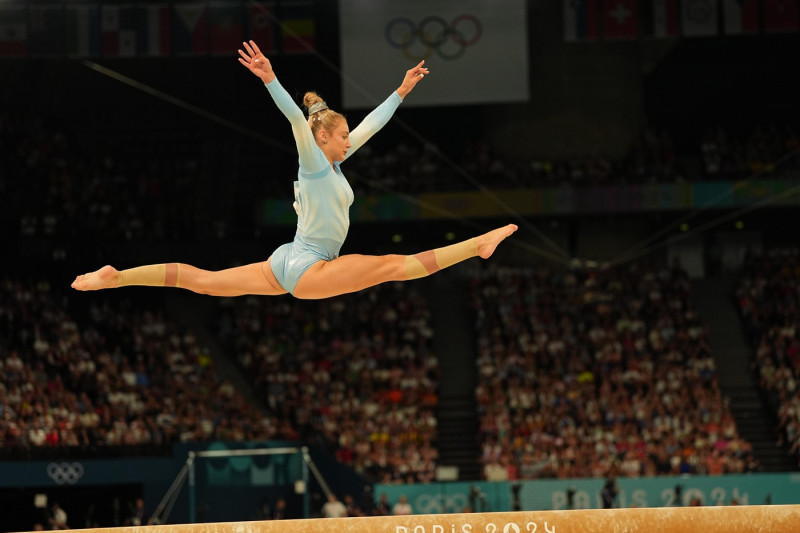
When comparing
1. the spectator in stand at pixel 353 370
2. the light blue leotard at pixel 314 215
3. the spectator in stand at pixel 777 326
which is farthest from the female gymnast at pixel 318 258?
Result: the spectator in stand at pixel 777 326

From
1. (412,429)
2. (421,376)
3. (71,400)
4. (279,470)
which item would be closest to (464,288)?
(421,376)

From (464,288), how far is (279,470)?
10.3 metres

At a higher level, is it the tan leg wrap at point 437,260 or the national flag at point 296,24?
the national flag at point 296,24

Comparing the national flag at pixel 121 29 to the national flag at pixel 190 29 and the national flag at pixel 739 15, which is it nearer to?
the national flag at pixel 190 29

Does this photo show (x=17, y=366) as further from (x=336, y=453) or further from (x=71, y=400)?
(x=336, y=453)

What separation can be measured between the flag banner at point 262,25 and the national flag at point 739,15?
10866mm

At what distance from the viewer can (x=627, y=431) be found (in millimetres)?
22500

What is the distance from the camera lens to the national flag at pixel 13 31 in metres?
25.0

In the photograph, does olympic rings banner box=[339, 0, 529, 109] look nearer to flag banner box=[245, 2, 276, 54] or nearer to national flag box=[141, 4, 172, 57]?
flag banner box=[245, 2, 276, 54]

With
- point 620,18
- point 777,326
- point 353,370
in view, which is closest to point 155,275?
point 353,370

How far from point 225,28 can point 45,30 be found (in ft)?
13.4

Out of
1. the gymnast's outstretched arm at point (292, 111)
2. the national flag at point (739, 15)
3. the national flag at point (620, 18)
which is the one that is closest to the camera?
the gymnast's outstretched arm at point (292, 111)

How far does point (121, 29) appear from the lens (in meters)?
25.9

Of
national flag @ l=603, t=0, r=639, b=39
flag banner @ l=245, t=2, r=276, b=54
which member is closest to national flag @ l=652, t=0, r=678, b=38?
national flag @ l=603, t=0, r=639, b=39
